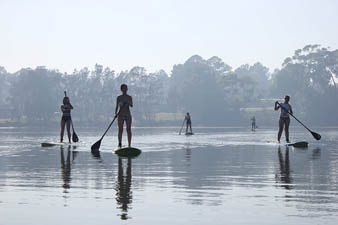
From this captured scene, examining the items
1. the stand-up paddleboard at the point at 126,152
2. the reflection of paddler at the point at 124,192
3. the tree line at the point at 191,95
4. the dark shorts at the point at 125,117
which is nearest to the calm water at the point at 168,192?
the reflection of paddler at the point at 124,192

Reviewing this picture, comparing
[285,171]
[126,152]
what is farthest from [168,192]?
[126,152]

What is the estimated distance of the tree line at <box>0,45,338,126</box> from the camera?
490ft

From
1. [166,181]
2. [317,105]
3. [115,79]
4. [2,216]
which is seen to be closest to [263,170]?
[166,181]

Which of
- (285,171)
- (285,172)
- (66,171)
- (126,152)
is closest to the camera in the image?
(285,172)

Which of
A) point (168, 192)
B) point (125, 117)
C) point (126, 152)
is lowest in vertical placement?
point (168, 192)

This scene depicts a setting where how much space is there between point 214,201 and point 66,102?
1691 centimetres

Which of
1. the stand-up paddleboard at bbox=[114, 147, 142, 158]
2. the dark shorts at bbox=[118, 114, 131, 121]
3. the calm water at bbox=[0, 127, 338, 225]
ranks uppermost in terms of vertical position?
the dark shorts at bbox=[118, 114, 131, 121]

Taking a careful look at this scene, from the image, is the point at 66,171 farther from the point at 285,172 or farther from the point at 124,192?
the point at 285,172

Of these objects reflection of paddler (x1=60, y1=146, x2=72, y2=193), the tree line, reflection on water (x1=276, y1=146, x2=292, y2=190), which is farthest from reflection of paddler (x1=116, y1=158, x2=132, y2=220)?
the tree line

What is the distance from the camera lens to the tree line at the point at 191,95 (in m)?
149

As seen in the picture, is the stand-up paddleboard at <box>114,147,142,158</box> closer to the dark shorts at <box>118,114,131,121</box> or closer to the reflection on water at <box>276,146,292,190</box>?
the dark shorts at <box>118,114,131,121</box>

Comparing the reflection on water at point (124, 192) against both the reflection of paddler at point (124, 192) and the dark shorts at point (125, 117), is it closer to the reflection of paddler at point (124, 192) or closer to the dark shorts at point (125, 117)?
the reflection of paddler at point (124, 192)

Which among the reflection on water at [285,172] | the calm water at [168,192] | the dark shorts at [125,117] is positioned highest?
the dark shorts at [125,117]

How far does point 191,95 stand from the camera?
157 meters
